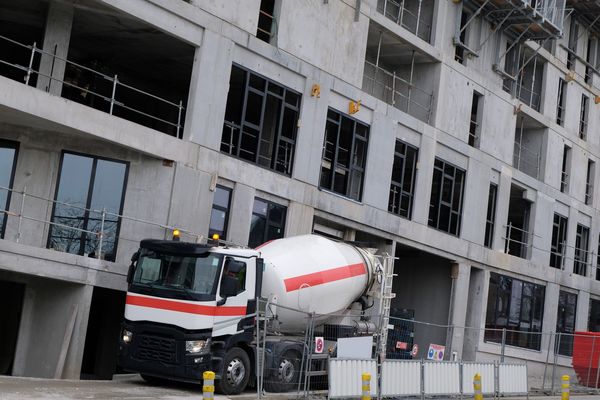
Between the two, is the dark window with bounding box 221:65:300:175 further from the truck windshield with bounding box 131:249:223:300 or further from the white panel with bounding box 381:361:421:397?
the white panel with bounding box 381:361:421:397

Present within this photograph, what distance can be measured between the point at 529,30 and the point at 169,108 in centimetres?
1554

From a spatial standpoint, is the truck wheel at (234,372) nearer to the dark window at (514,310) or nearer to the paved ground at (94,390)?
the paved ground at (94,390)

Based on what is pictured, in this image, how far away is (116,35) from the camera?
85.7 ft

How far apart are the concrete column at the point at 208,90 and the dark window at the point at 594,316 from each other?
83.2 feet

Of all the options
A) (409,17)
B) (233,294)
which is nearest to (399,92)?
(409,17)

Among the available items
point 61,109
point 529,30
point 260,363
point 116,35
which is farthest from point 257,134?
point 529,30

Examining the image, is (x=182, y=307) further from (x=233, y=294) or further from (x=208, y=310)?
(x=233, y=294)

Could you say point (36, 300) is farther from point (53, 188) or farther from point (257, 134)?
point (257, 134)

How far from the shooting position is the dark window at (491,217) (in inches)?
1444

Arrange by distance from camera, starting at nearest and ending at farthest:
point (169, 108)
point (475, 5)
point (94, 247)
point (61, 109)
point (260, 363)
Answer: point (260, 363) → point (61, 109) → point (94, 247) → point (169, 108) → point (475, 5)

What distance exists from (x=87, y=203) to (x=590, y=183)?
28858mm

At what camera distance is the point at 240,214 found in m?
25.4

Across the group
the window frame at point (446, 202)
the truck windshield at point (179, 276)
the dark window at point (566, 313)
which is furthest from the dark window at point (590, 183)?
the truck windshield at point (179, 276)

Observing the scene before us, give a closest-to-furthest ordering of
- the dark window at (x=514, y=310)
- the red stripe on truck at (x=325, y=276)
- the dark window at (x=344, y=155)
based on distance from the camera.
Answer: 1. the red stripe on truck at (x=325, y=276)
2. the dark window at (x=344, y=155)
3. the dark window at (x=514, y=310)
